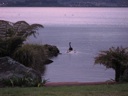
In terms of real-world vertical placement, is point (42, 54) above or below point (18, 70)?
above

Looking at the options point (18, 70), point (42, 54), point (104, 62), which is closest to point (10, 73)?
point (18, 70)

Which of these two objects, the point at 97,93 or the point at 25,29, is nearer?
the point at 97,93

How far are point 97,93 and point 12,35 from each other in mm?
11886

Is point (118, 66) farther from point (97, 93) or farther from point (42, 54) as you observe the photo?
point (42, 54)

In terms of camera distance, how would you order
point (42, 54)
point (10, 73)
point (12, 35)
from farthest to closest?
point (42, 54)
point (12, 35)
point (10, 73)

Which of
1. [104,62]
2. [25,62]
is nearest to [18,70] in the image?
[104,62]

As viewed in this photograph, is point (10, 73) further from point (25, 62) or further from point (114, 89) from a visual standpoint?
point (25, 62)

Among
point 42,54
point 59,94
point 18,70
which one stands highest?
point 42,54

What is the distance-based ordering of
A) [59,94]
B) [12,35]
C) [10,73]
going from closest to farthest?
[59,94]
[10,73]
[12,35]

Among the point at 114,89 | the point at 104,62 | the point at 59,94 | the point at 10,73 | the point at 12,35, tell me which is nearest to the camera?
the point at 59,94

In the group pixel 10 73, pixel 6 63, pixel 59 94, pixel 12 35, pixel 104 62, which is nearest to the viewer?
pixel 59 94

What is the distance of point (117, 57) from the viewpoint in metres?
15.0

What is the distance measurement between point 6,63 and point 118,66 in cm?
405

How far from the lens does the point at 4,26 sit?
2161 cm
